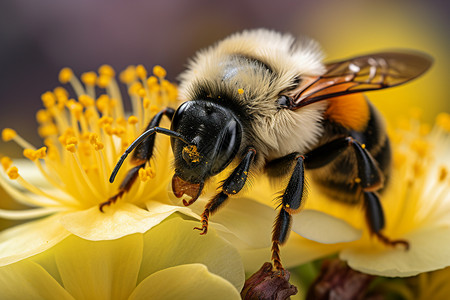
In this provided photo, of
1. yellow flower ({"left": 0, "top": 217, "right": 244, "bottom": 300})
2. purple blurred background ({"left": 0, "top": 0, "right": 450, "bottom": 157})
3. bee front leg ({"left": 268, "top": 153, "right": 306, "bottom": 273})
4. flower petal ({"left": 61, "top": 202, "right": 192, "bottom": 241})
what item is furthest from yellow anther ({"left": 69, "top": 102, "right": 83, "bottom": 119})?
purple blurred background ({"left": 0, "top": 0, "right": 450, "bottom": 157})

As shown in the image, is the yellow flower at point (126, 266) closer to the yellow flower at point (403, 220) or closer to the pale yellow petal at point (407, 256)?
the yellow flower at point (403, 220)

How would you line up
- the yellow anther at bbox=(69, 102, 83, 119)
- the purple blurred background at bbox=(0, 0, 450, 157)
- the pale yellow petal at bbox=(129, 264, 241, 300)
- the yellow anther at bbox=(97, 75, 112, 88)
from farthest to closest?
the purple blurred background at bbox=(0, 0, 450, 157)
the yellow anther at bbox=(97, 75, 112, 88)
the yellow anther at bbox=(69, 102, 83, 119)
the pale yellow petal at bbox=(129, 264, 241, 300)

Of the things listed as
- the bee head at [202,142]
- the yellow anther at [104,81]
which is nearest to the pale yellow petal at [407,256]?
the bee head at [202,142]

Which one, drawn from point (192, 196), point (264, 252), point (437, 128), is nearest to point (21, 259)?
point (192, 196)

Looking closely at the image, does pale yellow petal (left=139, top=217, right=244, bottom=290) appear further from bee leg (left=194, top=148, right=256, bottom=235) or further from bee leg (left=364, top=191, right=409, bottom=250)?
bee leg (left=364, top=191, right=409, bottom=250)

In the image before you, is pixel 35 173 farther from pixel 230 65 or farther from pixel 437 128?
pixel 437 128

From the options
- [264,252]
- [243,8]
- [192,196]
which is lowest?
[243,8]
